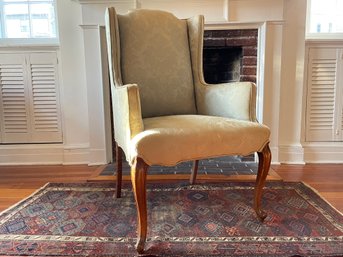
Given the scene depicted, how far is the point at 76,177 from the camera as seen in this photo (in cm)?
208

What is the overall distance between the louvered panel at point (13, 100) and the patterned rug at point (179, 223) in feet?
3.00

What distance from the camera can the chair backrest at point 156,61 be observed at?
1.51 metres

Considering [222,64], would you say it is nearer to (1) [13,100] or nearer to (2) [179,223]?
(2) [179,223]

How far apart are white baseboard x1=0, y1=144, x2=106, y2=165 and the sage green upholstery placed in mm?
1048

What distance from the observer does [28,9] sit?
7.88ft

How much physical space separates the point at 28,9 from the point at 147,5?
1.01 meters

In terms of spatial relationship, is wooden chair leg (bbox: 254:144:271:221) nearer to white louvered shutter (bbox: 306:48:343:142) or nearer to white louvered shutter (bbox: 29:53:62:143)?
white louvered shutter (bbox: 306:48:343:142)

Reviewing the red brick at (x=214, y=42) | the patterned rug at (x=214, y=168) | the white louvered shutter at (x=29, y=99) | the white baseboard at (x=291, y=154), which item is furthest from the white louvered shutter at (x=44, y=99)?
the white baseboard at (x=291, y=154)

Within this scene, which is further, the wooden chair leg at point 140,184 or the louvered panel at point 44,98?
the louvered panel at point 44,98

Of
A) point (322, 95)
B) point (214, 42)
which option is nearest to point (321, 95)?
point (322, 95)

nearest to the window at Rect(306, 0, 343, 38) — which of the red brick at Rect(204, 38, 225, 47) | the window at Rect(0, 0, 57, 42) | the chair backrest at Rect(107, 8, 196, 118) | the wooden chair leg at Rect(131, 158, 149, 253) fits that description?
the red brick at Rect(204, 38, 225, 47)

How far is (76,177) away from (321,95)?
2.02 m

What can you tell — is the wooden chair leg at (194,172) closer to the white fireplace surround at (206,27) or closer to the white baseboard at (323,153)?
the white fireplace surround at (206,27)

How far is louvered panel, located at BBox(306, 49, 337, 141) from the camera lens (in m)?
2.33
